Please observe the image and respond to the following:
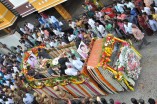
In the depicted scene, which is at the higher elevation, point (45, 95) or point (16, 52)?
point (45, 95)

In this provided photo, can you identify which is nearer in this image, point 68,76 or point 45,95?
point 68,76

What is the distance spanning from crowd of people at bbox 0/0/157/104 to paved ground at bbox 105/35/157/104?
685 millimetres

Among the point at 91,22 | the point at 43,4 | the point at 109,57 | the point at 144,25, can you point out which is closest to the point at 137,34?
the point at 144,25

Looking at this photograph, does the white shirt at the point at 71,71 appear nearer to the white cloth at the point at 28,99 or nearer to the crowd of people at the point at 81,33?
the crowd of people at the point at 81,33

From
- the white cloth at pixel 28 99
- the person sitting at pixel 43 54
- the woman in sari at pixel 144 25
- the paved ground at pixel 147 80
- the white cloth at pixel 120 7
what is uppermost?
the person sitting at pixel 43 54

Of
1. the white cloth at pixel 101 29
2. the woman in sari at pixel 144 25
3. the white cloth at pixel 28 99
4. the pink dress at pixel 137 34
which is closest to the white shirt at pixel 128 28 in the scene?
the pink dress at pixel 137 34

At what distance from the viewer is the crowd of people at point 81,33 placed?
1434 cm

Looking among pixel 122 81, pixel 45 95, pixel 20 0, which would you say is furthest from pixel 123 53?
pixel 20 0

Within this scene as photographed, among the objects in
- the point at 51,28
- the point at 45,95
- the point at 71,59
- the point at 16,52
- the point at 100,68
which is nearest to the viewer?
the point at 100,68

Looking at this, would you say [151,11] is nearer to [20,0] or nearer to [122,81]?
[122,81]

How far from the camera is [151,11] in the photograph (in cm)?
1447

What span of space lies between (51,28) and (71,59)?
646cm

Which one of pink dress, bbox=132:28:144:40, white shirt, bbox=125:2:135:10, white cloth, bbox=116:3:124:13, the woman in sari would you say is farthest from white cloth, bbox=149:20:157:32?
white cloth, bbox=116:3:124:13

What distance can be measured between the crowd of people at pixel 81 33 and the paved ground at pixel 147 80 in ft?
2.25
